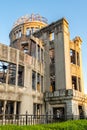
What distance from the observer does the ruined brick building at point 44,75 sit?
699 inches

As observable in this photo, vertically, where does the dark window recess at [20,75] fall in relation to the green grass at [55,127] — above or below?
above

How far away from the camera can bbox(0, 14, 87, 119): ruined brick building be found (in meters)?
17.8

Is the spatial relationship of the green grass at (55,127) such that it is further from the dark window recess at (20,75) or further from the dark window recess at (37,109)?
the dark window recess at (37,109)

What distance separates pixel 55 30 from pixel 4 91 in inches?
477

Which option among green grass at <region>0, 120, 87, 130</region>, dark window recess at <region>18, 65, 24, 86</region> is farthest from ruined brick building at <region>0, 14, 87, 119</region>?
green grass at <region>0, 120, 87, 130</region>

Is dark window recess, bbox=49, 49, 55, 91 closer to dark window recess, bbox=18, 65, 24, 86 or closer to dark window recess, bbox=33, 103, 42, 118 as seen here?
dark window recess, bbox=33, 103, 42, 118

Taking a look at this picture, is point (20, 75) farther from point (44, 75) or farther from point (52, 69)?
point (52, 69)

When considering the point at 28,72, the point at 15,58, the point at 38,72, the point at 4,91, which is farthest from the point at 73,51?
the point at 4,91

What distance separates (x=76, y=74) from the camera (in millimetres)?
25344

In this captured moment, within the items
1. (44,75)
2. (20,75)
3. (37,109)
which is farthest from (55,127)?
(44,75)

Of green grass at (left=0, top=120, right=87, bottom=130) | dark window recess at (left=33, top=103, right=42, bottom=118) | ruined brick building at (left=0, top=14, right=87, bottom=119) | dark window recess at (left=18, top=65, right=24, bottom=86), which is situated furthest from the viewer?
dark window recess at (left=33, top=103, right=42, bottom=118)

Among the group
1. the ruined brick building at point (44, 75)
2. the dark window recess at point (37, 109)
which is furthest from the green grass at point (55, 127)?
the dark window recess at point (37, 109)

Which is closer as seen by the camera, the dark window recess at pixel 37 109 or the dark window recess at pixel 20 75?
the dark window recess at pixel 20 75

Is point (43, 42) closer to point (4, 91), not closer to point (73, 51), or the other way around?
point (73, 51)
